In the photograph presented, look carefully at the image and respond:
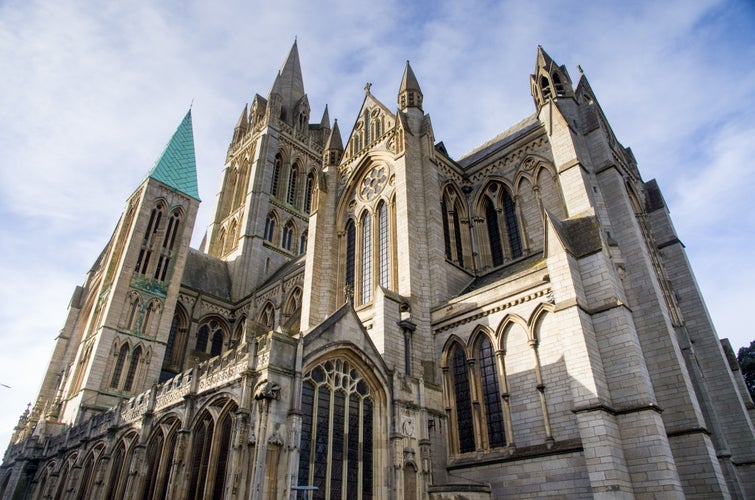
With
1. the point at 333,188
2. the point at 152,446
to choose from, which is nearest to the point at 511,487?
the point at 152,446

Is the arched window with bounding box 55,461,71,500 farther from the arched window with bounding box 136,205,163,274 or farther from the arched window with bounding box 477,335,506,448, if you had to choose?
the arched window with bounding box 477,335,506,448

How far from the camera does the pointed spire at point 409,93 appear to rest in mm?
27375

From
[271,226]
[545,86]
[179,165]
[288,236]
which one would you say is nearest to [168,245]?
[179,165]

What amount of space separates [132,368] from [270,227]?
19.2m

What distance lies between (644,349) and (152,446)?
17.3 metres

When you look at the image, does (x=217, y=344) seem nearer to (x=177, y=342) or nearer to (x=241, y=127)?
(x=177, y=342)

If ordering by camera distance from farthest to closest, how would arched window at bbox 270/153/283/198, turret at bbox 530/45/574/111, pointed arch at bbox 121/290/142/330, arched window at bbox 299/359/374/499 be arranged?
arched window at bbox 270/153/283/198, pointed arch at bbox 121/290/142/330, turret at bbox 530/45/574/111, arched window at bbox 299/359/374/499

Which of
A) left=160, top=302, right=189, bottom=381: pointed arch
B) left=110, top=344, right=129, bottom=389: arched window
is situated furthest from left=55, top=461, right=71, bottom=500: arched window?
left=160, top=302, right=189, bottom=381: pointed arch

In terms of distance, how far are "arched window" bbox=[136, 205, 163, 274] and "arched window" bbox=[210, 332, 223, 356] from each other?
7.03 metres

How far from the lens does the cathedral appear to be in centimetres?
1471

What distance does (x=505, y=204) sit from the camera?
1054 inches

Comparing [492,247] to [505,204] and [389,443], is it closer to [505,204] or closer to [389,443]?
[505,204]

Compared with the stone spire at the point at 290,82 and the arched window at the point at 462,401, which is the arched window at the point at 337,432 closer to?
the arched window at the point at 462,401

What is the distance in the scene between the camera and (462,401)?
19.3 metres
